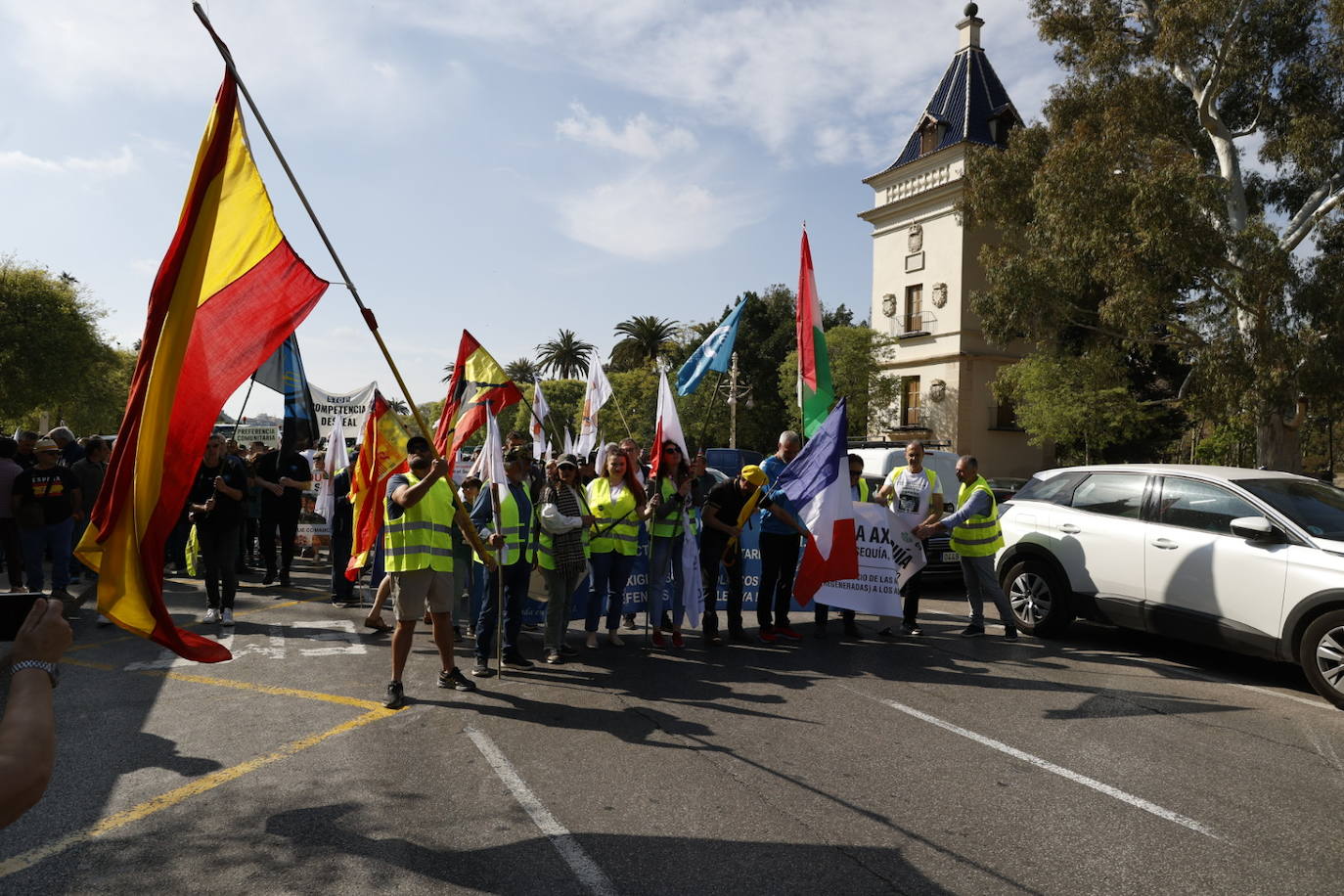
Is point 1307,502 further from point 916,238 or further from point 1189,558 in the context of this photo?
point 916,238

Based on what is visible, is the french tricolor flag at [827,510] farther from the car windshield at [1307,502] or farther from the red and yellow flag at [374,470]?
the red and yellow flag at [374,470]

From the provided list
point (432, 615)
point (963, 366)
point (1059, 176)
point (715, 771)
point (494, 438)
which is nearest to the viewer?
point (715, 771)

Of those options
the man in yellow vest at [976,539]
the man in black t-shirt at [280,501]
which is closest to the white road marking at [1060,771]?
the man in yellow vest at [976,539]

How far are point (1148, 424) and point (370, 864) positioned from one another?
35864mm

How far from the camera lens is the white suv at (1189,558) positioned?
6.60 metres

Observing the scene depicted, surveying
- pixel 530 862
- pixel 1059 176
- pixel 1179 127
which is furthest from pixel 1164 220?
pixel 530 862

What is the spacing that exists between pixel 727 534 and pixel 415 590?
3315 millimetres

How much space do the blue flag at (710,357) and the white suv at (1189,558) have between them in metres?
3.45

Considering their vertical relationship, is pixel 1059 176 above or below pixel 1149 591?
above

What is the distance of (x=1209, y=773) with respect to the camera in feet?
16.6

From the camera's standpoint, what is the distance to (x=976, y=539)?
29.3 feet

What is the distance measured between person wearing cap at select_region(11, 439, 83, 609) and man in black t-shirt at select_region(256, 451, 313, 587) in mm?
2312

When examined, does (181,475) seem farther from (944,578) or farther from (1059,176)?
(1059,176)

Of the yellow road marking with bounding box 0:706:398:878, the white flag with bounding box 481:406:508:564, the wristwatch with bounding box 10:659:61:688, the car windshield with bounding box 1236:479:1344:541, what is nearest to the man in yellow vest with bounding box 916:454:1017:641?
the car windshield with bounding box 1236:479:1344:541
